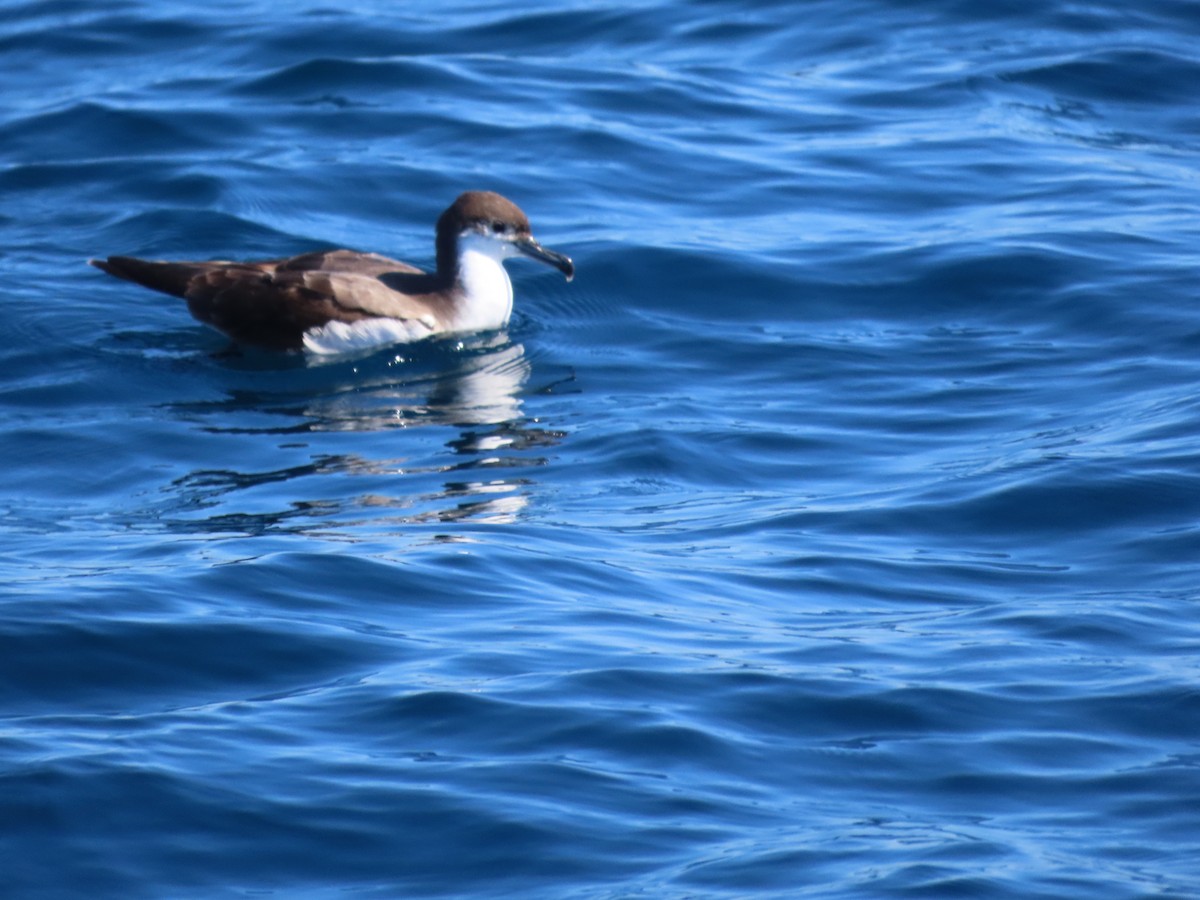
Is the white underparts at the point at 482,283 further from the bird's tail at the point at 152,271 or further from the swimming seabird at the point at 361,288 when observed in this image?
the bird's tail at the point at 152,271

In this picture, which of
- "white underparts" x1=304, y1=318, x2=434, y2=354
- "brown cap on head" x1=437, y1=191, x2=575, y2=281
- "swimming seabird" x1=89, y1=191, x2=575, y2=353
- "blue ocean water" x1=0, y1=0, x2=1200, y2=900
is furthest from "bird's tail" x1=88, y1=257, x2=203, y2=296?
"brown cap on head" x1=437, y1=191, x2=575, y2=281

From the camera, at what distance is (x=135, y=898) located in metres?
4.32

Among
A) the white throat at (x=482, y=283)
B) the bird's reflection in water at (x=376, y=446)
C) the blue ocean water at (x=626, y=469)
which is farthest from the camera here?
the white throat at (x=482, y=283)

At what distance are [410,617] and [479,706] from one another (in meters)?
0.98

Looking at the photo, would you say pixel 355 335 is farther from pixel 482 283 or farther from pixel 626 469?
pixel 626 469

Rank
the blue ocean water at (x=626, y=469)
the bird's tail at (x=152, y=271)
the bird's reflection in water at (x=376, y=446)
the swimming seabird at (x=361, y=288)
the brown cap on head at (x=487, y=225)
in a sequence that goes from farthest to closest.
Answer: the brown cap on head at (x=487, y=225)
the bird's tail at (x=152, y=271)
the swimming seabird at (x=361, y=288)
the bird's reflection in water at (x=376, y=446)
the blue ocean water at (x=626, y=469)

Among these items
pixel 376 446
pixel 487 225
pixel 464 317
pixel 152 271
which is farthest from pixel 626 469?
pixel 152 271

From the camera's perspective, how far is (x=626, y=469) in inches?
325

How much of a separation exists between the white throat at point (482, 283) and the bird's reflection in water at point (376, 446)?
0.14 meters

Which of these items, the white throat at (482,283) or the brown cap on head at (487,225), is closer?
the white throat at (482,283)

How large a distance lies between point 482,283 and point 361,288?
80cm

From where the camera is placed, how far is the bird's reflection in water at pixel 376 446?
7.63 metres

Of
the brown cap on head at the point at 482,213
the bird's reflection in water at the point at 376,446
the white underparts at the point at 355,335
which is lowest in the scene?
the bird's reflection in water at the point at 376,446

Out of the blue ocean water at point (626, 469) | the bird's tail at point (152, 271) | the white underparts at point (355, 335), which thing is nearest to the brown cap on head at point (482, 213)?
the blue ocean water at point (626, 469)
